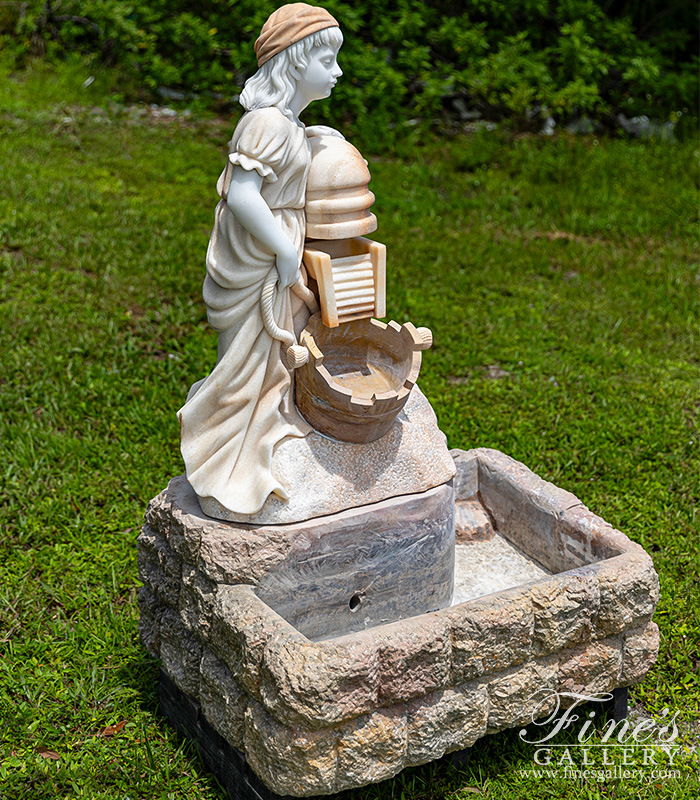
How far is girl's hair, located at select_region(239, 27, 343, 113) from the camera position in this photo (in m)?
3.11

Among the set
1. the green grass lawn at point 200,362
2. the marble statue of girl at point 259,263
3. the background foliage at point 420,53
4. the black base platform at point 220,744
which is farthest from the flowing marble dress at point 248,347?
the background foliage at point 420,53

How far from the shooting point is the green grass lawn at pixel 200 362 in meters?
3.69

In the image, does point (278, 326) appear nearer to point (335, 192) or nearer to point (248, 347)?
point (248, 347)

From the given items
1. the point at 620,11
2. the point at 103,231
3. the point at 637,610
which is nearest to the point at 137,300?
the point at 103,231

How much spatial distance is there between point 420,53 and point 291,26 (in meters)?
6.57

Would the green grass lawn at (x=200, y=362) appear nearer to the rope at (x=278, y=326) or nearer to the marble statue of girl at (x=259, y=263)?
the marble statue of girl at (x=259, y=263)

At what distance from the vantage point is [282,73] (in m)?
3.14

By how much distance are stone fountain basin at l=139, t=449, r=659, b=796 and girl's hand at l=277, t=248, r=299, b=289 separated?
A: 2.65 feet

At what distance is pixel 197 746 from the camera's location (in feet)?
11.5

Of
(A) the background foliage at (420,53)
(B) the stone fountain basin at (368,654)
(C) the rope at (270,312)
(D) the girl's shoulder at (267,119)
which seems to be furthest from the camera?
(A) the background foliage at (420,53)

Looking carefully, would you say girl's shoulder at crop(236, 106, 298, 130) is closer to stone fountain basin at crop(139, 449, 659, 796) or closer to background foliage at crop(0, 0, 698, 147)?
stone fountain basin at crop(139, 449, 659, 796)

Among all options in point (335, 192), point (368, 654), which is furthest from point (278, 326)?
point (368, 654)

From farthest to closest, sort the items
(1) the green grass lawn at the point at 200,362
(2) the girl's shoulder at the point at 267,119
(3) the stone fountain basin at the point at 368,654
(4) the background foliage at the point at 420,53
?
(4) the background foliage at the point at 420,53 < (1) the green grass lawn at the point at 200,362 < (2) the girl's shoulder at the point at 267,119 < (3) the stone fountain basin at the point at 368,654

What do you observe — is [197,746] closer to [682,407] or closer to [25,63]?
[682,407]
